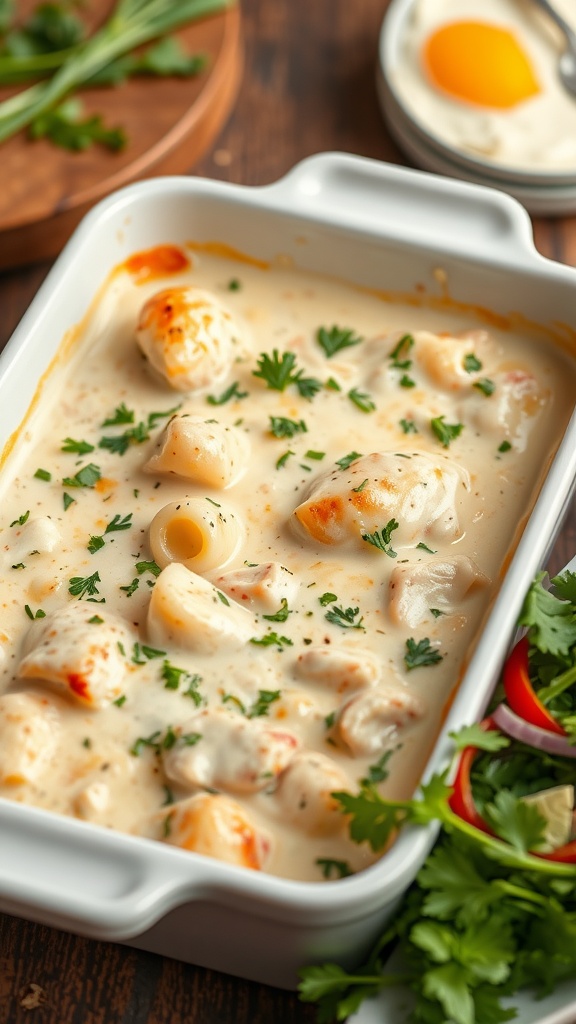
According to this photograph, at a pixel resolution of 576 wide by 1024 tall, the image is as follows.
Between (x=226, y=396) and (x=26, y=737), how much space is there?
1010 mm

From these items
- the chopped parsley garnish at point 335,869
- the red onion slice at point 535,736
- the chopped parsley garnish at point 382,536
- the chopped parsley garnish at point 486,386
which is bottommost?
the red onion slice at point 535,736

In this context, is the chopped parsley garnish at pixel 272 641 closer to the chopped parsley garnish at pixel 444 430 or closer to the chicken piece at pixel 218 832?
the chicken piece at pixel 218 832

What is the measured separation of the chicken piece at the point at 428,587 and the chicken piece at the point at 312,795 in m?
0.40

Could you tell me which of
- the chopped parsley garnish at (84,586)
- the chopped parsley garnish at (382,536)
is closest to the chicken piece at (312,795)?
the chopped parsley garnish at (382,536)

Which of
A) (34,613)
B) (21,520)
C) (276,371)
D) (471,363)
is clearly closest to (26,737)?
(34,613)

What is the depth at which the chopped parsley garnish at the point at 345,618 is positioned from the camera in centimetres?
271

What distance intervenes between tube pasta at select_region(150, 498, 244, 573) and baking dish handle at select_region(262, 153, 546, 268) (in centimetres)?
86

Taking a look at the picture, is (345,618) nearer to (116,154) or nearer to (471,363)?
(471,363)

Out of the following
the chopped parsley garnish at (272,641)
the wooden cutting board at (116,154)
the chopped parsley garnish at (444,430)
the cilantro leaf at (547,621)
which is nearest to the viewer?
the cilantro leaf at (547,621)

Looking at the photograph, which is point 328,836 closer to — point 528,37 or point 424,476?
point 424,476

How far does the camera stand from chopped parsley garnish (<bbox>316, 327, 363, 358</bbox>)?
321cm

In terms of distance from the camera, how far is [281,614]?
2.72 m

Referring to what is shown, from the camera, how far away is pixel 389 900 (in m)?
2.27

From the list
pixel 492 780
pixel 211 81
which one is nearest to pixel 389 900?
pixel 492 780
